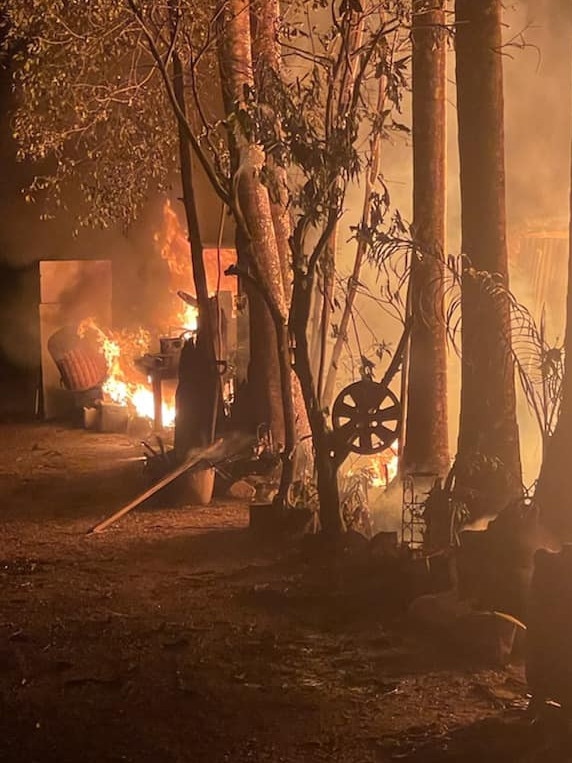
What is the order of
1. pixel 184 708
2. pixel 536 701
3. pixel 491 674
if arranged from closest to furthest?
pixel 536 701
pixel 184 708
pixel 491 674

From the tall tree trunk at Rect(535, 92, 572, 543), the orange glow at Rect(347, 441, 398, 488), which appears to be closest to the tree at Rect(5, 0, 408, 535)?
the orange glow at Rect(347, 441, 398, 488)

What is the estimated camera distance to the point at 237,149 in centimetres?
1020

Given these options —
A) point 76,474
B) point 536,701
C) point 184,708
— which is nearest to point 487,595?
point 536,701

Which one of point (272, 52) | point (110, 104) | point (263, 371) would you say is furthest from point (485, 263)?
point (110, 104)

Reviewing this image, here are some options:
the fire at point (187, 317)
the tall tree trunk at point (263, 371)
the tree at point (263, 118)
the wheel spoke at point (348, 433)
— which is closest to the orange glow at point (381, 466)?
the tall tree trunk at point (263, 371)

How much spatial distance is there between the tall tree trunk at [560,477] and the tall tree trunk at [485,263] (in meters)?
1.02

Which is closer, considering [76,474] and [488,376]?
[488,376]

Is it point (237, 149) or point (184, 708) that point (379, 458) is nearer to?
point (237, 149)

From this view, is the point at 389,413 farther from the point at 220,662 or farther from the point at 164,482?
the point at 220,662

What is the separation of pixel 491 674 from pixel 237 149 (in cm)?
535

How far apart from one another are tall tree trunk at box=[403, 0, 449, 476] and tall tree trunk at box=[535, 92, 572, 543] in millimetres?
2932

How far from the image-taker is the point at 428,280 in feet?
35.0

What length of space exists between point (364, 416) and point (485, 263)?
5.63ft

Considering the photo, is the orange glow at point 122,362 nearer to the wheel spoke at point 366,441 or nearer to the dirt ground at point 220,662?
the dirt ground at point 220,662
